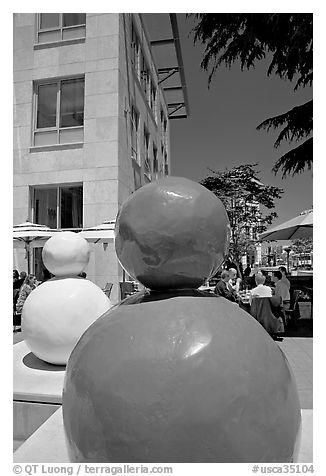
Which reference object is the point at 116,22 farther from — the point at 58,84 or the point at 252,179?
the point at 252,179

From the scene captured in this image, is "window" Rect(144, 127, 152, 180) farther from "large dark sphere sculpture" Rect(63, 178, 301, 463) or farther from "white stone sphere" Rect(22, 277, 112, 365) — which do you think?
"large dark sphere sculpture" Rect(63, 178, 301, 463)

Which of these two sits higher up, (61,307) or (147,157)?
(147,157)

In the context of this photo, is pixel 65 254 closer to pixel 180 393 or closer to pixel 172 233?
pixel 172 233

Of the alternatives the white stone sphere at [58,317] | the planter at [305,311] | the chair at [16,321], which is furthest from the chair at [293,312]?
the chair at [16,321]

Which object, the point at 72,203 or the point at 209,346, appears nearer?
the point at 209,346

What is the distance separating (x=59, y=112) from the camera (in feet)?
45.9

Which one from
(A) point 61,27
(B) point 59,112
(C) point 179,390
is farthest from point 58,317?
(A) point 61,27

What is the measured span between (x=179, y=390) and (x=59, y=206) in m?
13.0

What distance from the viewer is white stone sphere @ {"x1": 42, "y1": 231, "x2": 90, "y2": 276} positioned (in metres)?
4.68

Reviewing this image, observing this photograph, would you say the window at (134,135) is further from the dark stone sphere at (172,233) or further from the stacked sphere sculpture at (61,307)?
the dark stone sphere at (172,233)
